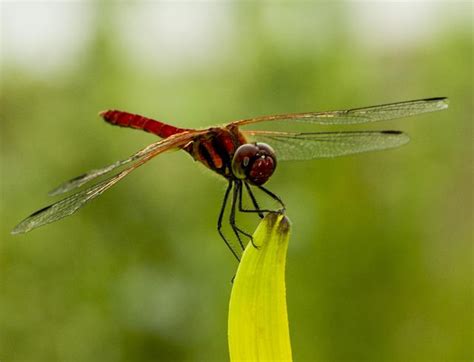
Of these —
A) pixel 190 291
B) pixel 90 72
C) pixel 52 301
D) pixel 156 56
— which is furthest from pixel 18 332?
pixel 156 56

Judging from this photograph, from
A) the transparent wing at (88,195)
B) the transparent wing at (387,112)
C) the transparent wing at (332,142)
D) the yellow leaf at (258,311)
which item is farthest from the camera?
the transparent wing at (332,142)

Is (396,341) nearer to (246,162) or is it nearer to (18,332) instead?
(18,332)

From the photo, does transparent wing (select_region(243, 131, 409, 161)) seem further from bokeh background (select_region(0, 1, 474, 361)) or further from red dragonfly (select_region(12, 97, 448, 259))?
bokeh background (select_region(0, 1, 474, 361))

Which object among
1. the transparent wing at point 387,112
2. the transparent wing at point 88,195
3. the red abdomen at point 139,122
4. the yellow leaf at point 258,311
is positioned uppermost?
the red abdomen at point 139,122

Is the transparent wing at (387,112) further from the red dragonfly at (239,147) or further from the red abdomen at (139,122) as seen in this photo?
the red abdomen at (139,122)

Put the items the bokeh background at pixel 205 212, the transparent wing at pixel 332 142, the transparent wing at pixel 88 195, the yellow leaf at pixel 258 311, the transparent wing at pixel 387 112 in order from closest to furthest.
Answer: the yellow leaf at pixel 258 311 → the transparent wing at pixel 88 195 → the transparent wing at pixel 387 112 → the transparent wing at pixel 332 142 → the bokeh background at pixel 205 212

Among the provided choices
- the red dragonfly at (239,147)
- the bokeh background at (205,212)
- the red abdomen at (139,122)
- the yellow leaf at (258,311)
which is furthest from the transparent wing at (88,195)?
the bokeh background at (205,212)

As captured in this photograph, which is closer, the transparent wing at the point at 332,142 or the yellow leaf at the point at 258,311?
the yellow leaf at the point at 258,311

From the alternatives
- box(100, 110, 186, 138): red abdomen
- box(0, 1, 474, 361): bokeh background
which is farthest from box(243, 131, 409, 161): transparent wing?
box(0, 1, 474, 361): bokeh background
